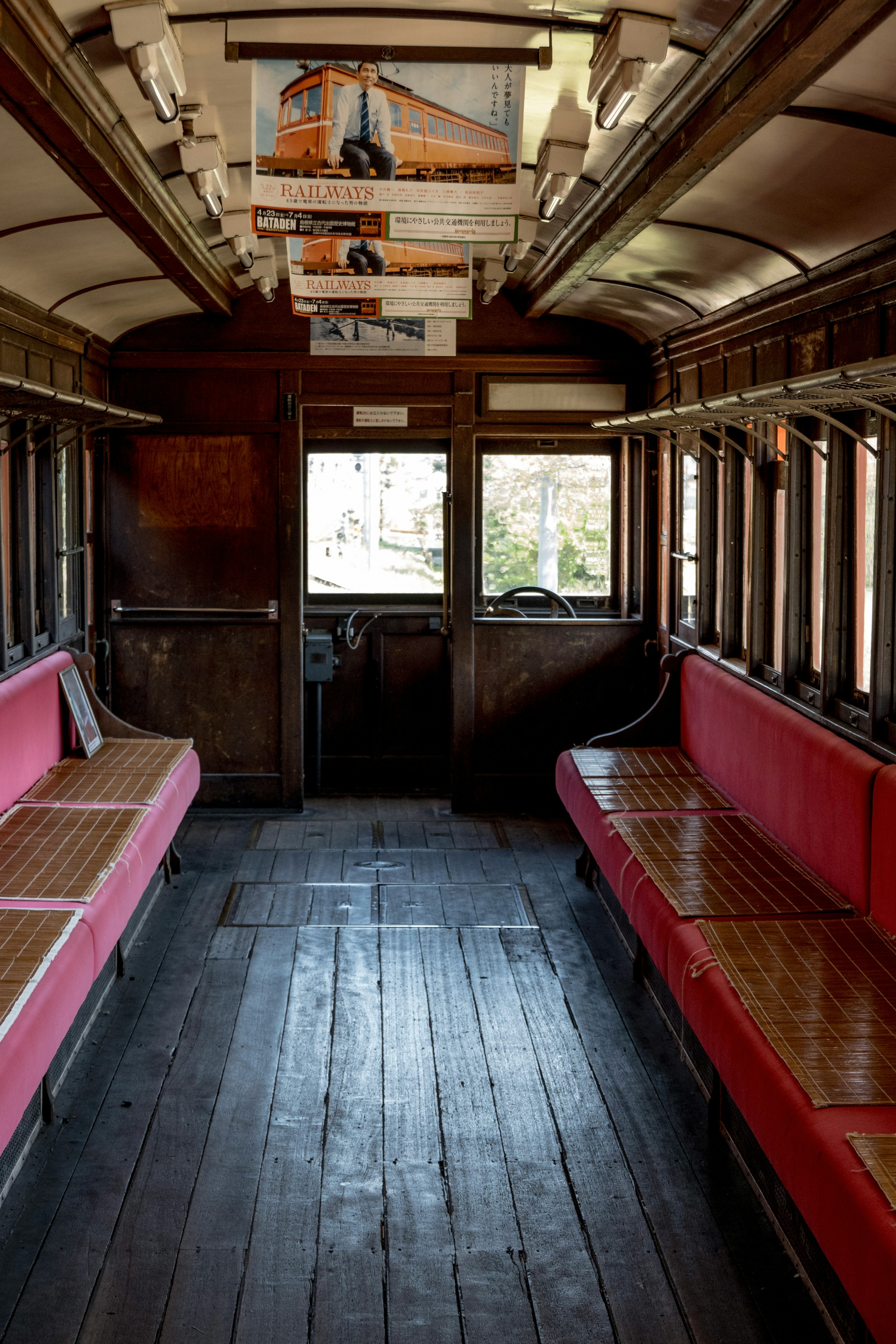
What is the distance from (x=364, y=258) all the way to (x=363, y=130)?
4.41ft

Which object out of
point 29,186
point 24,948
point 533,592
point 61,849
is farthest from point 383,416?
point 24,948

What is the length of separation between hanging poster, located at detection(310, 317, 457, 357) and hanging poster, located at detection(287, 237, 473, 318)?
185 cm

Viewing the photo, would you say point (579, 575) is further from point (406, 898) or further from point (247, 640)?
point (406, 898)

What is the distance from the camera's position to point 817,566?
4777 mm

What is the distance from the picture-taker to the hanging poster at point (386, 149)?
314 centimetres

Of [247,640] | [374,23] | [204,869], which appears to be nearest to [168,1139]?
[204,869]

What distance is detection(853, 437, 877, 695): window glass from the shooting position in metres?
4.20

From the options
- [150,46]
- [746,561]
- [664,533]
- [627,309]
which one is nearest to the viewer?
[150,46]

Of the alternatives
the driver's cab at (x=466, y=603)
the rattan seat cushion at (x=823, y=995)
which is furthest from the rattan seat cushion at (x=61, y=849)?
the driver's cab at (x=466, y=603)

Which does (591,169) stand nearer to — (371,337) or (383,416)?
(371,337)

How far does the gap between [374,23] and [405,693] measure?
4974mm

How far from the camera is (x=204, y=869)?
607 cm

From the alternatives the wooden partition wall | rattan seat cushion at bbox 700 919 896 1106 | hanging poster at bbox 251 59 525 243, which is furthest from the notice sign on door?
rattan seat cushion at bbox 700 919 896 1106

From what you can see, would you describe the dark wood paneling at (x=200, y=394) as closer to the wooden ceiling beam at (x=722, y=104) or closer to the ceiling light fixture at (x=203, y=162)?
the wooden ceiling beam at (x=722, y=104)
